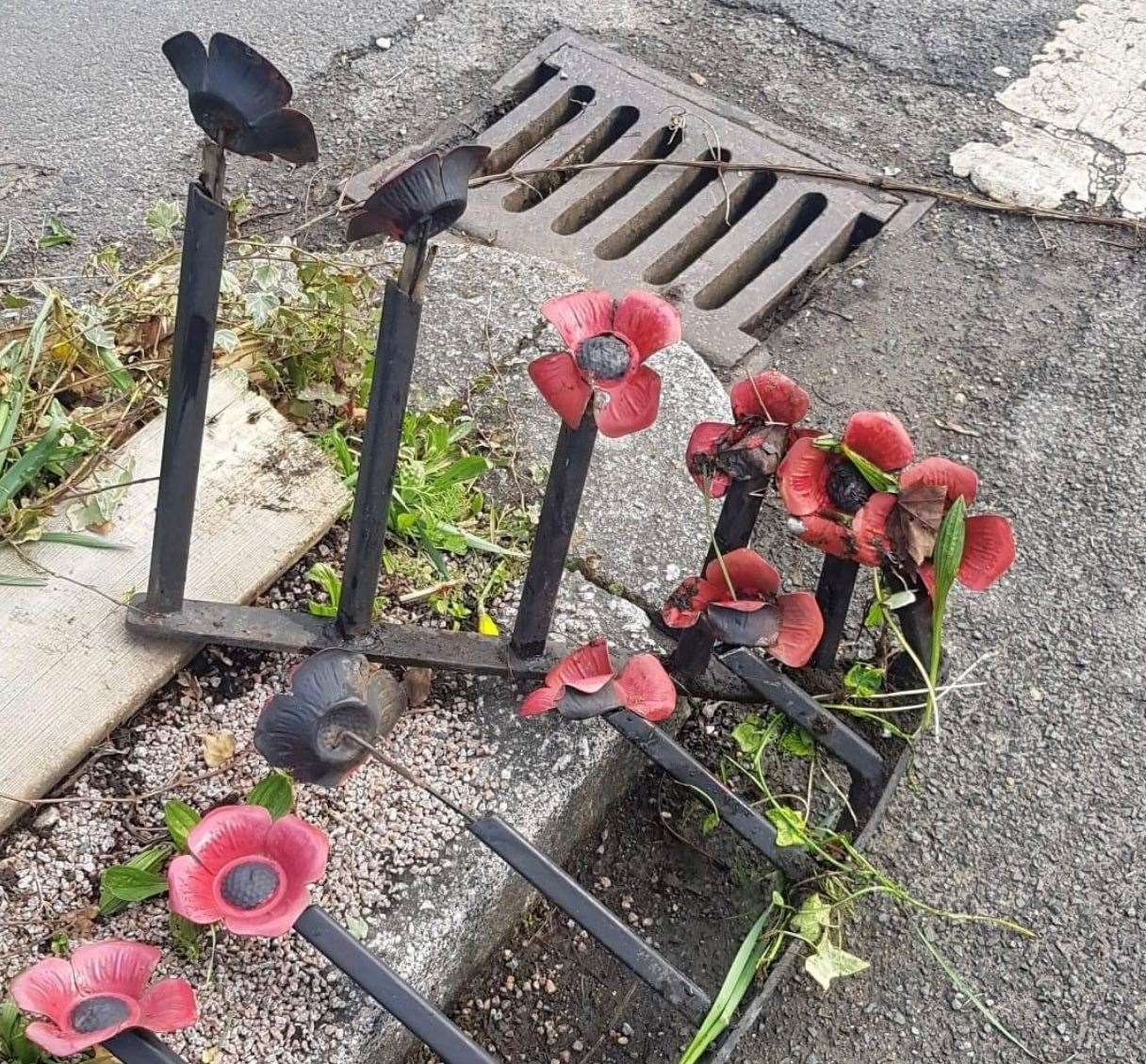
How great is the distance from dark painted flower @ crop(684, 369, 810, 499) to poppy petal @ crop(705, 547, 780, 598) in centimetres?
8

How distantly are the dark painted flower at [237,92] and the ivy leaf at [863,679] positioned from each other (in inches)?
35.8

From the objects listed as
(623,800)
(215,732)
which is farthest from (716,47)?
(215,732)

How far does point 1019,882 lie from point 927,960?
180 mm

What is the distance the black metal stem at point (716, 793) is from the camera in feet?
4.86

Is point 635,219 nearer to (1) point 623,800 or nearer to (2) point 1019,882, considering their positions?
(1) point 623,800

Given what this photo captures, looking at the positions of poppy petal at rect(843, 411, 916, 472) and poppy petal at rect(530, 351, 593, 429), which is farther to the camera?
poppy petal at rect(843, 411, 916, 472)

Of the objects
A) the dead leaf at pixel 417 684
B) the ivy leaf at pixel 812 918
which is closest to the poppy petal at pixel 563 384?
the dead leaf at pixel 417 684

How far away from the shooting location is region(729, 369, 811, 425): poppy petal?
4.41ft

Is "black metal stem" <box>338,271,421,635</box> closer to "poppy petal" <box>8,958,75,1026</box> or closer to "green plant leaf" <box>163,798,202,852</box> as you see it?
"green plant leaf" <box>163,798,202,852</box>

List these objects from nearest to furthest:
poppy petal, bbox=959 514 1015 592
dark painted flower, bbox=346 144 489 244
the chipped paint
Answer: dark painted flower, bbox=346 144 489 244
poppy petal, bbox=959 514 1015 592
the chipped paint

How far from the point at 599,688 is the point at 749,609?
19 cm

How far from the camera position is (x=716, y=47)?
2.87 meters

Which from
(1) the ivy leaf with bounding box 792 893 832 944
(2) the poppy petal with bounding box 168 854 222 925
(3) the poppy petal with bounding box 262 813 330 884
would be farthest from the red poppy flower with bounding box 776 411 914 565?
(2) the poppy petal with bounding box 168 854 222 925

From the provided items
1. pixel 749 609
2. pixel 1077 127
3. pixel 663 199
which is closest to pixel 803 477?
pixel 749 609
